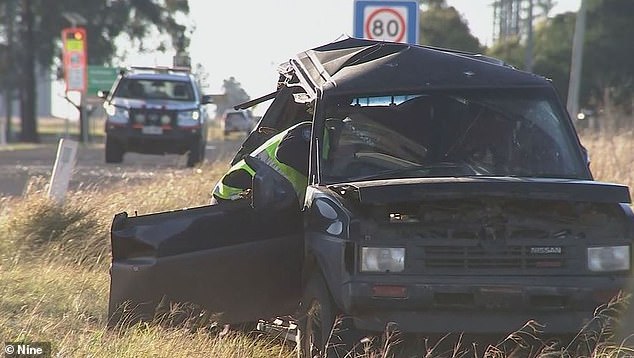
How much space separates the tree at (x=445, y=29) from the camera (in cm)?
2364

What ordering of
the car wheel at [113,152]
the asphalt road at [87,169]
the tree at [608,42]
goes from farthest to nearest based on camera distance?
the tree at [608,42] → the car wheel at [113,152] → the asphalt road at [87,169]

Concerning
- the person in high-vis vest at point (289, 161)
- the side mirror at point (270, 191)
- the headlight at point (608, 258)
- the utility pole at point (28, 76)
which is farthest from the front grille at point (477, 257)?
the utility pole at point (28, 76)

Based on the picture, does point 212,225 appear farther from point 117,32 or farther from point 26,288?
point 117,32

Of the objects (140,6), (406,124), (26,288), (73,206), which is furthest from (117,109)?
(140,6)

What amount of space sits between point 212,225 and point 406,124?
1.44 meters

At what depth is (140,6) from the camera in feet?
196

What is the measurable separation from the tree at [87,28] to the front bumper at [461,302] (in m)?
51.7

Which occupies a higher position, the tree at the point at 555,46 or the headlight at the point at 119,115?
the tree at the point at 555,46

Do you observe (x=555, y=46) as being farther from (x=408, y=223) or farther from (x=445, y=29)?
(x=408, y=223)

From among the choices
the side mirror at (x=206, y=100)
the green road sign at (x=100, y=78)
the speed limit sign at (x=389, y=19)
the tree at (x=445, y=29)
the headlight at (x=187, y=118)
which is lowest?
the headlight at (x=187, y=118)

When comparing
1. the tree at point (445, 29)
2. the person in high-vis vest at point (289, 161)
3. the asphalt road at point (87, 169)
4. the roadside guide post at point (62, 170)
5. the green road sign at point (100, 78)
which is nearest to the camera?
the person in high-vis vest at point (289, 161)

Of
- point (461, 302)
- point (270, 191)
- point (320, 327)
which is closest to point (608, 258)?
point (461, 302)

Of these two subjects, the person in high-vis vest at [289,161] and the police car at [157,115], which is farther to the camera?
the police car at [157,115]

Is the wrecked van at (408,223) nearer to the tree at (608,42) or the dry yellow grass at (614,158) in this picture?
the dry yellow grass at (614,158)
